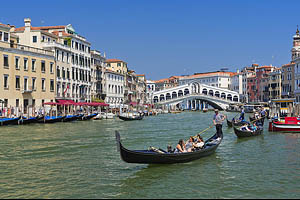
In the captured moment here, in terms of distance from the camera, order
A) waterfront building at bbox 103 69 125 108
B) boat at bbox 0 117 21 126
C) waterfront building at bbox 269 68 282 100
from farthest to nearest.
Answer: waterfront building at bbox 269 68 282 100 → waterfront building at bbox 103 69 125 108 → boat at bbox 0 117 21 126

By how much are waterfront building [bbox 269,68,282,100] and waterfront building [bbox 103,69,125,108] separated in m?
19.9

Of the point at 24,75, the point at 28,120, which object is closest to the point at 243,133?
the point at 28,120

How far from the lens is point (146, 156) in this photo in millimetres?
7277

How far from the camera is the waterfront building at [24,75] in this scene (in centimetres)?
2261

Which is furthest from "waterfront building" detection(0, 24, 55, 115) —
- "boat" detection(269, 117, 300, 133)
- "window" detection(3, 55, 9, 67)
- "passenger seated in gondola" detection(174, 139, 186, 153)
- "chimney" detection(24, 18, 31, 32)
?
"passenger seated in gondola" detection(174, 139, 186, 153)

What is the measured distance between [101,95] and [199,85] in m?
31.1

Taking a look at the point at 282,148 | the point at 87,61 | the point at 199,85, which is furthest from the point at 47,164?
the point at 199,85

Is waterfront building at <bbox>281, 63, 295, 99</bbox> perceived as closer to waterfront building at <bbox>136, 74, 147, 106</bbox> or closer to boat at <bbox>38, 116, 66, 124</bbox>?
waterfront building at <bbox>136, 74, 147, 106</bbox>

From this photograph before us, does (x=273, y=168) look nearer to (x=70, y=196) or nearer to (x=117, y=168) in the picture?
(x=117, y=168)

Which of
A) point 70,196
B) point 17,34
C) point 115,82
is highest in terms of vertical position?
point 17,34

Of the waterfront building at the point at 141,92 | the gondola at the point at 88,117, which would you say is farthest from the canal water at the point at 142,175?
the waterfront building at the point at 141,92

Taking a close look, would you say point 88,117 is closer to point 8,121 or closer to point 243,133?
point 8,121

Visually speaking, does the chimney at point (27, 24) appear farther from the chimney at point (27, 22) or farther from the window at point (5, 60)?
the window at point (5, 60)

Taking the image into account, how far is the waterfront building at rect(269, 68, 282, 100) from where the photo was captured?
49.6 m
